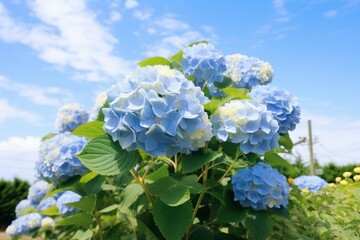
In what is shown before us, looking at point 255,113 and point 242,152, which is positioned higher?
point 255,113

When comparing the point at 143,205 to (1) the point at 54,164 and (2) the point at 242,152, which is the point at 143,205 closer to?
(2) the point at 242,152

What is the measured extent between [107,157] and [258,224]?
0.71 m

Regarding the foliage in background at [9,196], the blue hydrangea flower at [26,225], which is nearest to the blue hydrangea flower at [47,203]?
the blue hydrangea flower at [26,225]

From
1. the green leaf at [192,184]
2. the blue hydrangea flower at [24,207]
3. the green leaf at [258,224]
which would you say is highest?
the green leaf at [192,184]

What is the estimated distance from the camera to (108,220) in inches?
112

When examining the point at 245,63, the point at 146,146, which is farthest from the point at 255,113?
the point at 245,63

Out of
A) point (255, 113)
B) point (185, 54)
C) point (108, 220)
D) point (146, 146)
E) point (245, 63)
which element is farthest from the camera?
point (108, 220)

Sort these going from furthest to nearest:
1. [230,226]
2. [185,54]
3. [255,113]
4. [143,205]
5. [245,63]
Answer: [245,63]
[185,54]
[230,226]
[143,205]
[255,113]

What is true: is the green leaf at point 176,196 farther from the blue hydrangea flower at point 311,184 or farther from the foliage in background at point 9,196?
the foliage in background at point 9,196

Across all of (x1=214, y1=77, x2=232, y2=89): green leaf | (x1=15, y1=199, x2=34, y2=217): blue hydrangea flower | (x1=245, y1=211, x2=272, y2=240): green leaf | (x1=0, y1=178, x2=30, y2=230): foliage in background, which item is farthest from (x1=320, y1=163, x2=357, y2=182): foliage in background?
(x1=245, y1=211, x2=272, y2=240): green leaf

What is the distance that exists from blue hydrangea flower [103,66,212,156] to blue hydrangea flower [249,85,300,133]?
705 mm

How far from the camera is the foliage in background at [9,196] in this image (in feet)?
42.2

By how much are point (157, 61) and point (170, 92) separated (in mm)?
706

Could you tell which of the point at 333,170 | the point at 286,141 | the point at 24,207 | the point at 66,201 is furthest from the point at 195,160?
the point at 333,170
